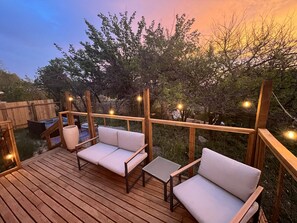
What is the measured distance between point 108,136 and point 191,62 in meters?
3.55

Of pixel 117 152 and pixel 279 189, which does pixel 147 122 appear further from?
pixel 279 189

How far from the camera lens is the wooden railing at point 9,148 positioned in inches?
113

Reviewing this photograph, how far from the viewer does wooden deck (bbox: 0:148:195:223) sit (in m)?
1.85

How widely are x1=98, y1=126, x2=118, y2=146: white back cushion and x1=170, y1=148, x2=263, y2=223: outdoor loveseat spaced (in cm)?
167

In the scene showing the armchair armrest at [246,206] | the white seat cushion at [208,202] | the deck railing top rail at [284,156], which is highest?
the deck railing top rail at [284,156]

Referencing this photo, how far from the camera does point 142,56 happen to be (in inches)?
220

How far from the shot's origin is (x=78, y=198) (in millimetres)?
2174

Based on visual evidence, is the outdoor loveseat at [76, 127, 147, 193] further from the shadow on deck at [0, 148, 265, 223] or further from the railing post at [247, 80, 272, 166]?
the railing post at [247, 80, 272, 166]

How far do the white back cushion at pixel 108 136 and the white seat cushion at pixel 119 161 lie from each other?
0.30 meters

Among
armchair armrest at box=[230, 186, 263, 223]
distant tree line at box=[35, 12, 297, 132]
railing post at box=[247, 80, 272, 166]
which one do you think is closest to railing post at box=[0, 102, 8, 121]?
distant tree line at box=[35, 12, 297, 132]

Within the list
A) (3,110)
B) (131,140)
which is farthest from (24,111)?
(131,140)

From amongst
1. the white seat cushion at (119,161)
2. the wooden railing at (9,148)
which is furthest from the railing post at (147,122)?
the wooden railing at (9,148)

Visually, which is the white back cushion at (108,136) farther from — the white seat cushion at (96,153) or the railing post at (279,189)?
the railing post at (279,189)

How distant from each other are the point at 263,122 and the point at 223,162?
2.30 feet
